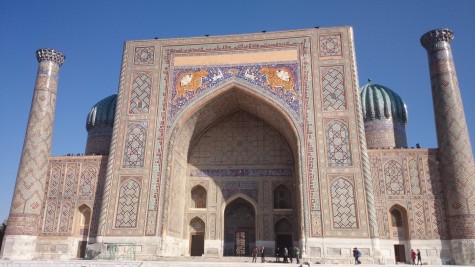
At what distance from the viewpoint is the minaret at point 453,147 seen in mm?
8211

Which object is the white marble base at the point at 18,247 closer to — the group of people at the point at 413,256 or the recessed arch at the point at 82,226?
the recessed arch at the point at 82,226

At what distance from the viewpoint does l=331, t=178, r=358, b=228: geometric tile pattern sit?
8320 millimetres

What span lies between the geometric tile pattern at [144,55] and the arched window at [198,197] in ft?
11.2

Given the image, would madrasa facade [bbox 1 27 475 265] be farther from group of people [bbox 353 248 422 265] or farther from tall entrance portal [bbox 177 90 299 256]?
group of people [bbox 353 248 422 265]

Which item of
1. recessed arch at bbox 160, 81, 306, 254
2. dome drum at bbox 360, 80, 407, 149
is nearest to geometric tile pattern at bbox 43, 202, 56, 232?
recessed arch at bbox 160, 81, 306, 254

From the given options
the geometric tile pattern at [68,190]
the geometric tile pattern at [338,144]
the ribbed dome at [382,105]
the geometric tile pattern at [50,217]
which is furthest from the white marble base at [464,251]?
the geometric tile pattern at [50,217]

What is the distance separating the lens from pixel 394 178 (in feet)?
29.3

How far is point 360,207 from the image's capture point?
834cm

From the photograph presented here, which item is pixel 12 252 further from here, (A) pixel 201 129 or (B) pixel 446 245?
(B) pixel 446 245

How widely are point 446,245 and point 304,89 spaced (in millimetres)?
4371

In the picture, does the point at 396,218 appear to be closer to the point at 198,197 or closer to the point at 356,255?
the point at 356,255

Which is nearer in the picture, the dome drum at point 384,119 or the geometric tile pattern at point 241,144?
the geometric tile pattern at point 241,144

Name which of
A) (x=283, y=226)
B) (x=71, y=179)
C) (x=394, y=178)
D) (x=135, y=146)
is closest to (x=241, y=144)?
(x=283, y=226)

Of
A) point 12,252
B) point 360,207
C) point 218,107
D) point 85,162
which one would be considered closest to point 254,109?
point 218,107
